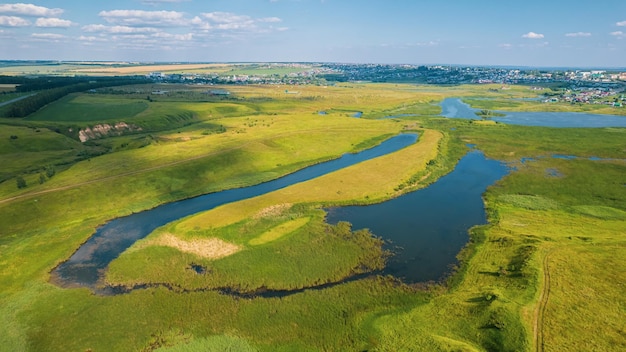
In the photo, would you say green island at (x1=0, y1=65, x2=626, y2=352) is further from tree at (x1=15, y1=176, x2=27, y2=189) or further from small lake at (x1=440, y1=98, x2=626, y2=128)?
small lake at (x1=440, y1=98, x2=626, y2=128)

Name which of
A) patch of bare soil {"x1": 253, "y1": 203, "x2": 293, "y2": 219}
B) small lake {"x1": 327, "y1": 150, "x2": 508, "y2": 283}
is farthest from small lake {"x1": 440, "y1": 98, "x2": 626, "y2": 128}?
patch of bare soil {"x1": 253, "y1": 203, "x2": 293, "y2": 219}

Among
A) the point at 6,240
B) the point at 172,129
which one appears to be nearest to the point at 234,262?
the point at 6,240

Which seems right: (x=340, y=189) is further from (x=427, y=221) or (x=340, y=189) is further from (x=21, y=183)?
(x=21, y=183)

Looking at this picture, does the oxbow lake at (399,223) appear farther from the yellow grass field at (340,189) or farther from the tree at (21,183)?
the tree at (21,183)

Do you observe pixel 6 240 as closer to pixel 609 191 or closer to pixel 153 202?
pixel 153 202

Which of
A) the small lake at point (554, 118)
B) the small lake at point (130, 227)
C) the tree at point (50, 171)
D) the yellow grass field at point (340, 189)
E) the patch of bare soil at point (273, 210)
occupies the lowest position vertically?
the small lake at point (130, 227)

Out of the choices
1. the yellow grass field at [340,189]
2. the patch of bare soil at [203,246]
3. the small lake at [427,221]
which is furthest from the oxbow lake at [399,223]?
the patch of bare soil at [203,246]
